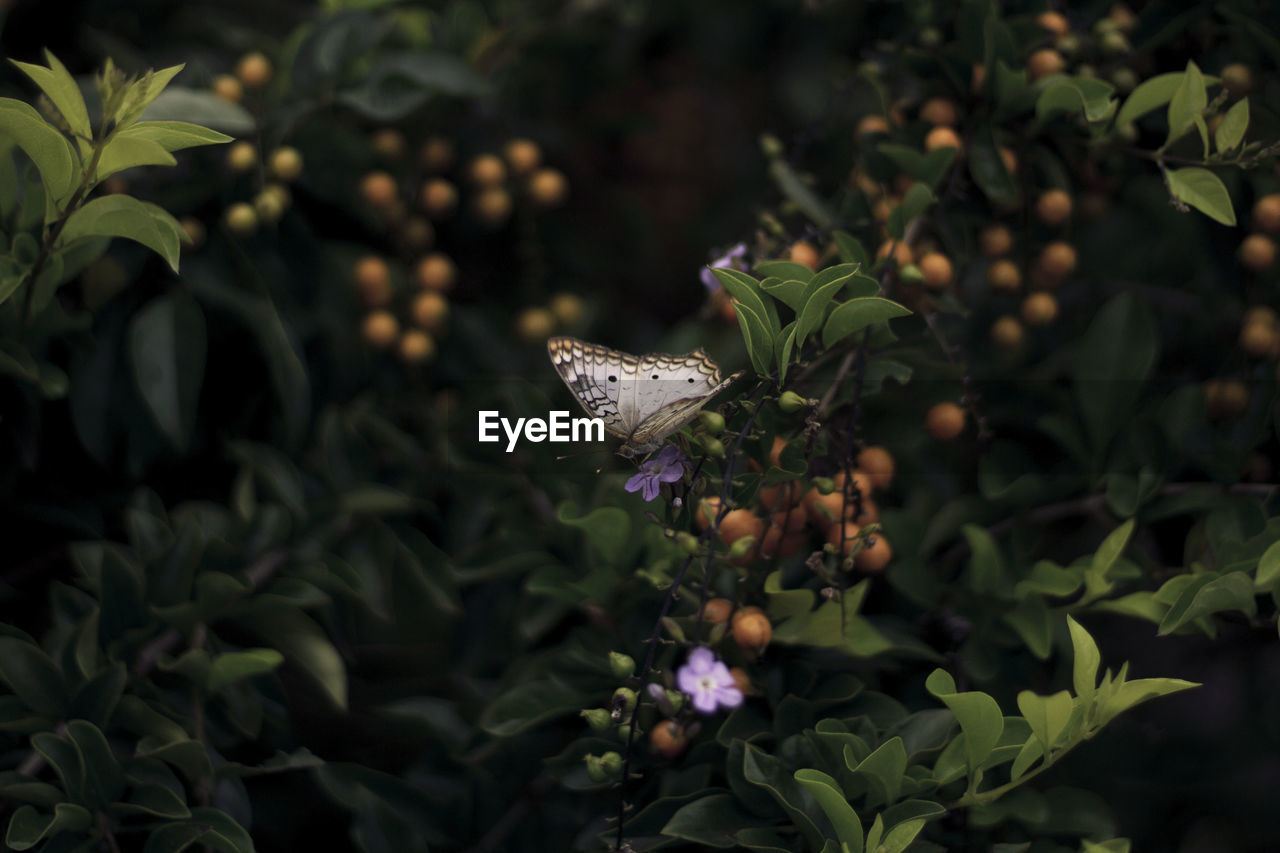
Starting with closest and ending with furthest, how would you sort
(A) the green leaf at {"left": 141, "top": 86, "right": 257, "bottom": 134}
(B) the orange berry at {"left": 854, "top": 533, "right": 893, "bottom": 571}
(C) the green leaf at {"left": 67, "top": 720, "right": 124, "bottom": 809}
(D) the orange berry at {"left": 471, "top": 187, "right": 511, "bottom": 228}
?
(C) the green leaf at {"left": 67, "top": 720, "right": 124, "bottom": 809} < (B) the orange berry at {"left": 854, "top": 533, "right": 893, "bottom": 571} < (A) the green leaf at {"left": 141, "top": 86, "right": 257, "bottom": 134} < (D) the orange berry at {"left": 471, "top": 187, "right": 511, "bottom": 228}

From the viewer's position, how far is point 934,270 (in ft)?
3.41

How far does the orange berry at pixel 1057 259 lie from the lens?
1.17 meters

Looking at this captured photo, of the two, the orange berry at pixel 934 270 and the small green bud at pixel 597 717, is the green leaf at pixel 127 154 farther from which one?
the orange berry at pixel 934 270

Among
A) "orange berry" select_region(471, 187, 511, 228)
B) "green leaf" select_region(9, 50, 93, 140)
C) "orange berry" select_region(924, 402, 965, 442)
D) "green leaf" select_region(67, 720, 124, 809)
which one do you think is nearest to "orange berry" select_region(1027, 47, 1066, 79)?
"orange berry" select_region(924, 402, 965, 442)

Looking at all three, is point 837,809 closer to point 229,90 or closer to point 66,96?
point 66,96

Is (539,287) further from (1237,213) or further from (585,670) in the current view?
(1237,213)

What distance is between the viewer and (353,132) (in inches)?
52.5

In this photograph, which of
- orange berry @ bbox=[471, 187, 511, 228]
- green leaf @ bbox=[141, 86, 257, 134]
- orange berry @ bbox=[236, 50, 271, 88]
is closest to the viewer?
green leaf @ bbox=[141, 86, 257, 134]

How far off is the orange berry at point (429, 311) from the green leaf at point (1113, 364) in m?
0.87

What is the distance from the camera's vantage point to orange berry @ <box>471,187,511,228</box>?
1.45 m

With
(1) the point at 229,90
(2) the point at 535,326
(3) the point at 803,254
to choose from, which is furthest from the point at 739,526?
(1) the point at 229,90

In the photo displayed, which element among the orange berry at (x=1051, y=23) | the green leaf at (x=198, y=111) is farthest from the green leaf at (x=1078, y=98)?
the green leaf at (x=198, y=111)

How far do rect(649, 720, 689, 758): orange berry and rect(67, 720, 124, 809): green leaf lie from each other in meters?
0.51

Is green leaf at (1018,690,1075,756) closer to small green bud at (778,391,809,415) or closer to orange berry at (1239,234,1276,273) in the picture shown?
small green bud at (778,391,809,415)
